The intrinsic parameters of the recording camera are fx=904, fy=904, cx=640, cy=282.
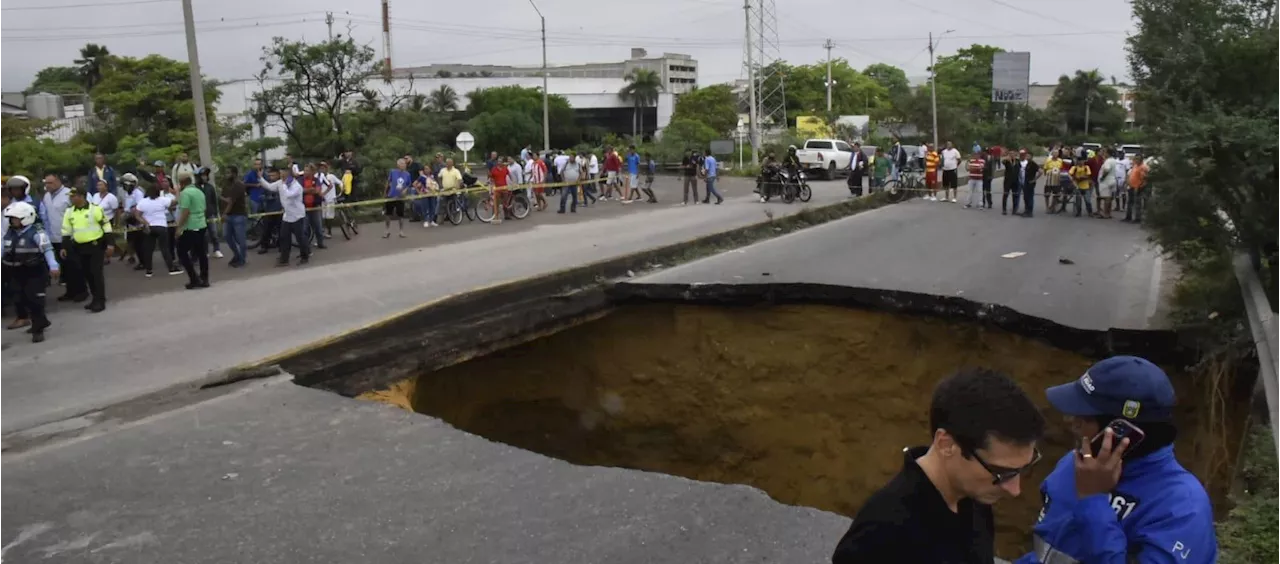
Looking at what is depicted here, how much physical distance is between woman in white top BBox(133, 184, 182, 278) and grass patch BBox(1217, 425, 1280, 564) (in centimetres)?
1305

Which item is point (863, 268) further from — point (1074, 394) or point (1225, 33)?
point (1074, 394)

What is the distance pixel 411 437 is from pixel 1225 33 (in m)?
7.33

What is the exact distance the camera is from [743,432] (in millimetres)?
10852

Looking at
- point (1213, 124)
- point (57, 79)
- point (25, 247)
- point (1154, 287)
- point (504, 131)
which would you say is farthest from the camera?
point (57, 79)

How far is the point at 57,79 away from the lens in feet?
293

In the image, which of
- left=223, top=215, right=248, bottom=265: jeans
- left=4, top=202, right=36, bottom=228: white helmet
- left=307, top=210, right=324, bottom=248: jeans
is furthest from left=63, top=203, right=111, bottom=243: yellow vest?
left=307, top=210, right=324, bottom=248: jeans

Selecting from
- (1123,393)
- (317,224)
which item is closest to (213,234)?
(317,224)

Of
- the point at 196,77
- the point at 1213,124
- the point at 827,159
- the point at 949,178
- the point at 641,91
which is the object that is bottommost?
the point at 949,178

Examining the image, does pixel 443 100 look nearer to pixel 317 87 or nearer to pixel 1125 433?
pixel 317 87

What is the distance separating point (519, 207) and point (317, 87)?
730 inches

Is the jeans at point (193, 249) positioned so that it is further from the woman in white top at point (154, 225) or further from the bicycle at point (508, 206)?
the bicycle at point (508, 206)

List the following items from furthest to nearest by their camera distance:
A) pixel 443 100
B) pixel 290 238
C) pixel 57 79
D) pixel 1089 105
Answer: pixel 57 79
pixel 1089 105
pixel 443 100
pixel 290 238

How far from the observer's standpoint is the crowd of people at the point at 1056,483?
2.09 metres

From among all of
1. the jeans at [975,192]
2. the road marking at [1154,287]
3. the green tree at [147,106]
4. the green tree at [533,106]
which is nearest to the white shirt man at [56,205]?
the road marking at [1154,287]
